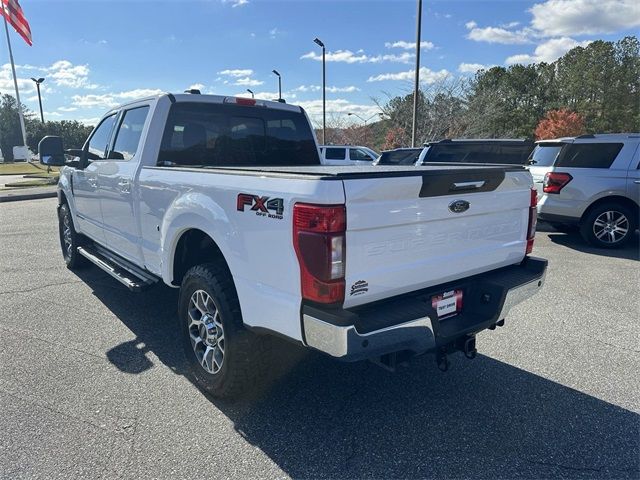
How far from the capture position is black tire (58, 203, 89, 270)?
19.5ft

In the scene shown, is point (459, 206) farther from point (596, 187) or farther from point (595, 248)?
point (595, 248)

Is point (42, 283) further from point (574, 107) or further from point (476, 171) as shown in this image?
point (574, 107)

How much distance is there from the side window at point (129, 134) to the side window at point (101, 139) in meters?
0.32

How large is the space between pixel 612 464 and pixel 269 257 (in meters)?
2.17

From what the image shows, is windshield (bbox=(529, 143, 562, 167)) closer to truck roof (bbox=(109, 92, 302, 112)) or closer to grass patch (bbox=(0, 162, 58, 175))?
truck roof (bbox=(109, 92, 302, 112))

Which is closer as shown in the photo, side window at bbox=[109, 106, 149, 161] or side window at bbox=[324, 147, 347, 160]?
side window at bbox=[109, 106, 149, 161]

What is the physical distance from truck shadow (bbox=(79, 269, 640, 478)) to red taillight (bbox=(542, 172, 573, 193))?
5258mm

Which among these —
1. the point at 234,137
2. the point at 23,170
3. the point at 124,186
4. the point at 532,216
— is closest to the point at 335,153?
the point at 234,137

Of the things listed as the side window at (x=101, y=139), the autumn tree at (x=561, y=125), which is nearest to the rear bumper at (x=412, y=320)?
the side window at (x=101, y=139)

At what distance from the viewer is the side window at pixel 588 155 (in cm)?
746

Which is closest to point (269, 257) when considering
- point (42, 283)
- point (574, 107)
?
point (42, 283)

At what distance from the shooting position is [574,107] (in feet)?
140

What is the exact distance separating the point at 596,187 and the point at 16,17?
28.8 metres

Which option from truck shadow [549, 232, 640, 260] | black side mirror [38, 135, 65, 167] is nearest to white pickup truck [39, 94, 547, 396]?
black side mirror [38, 135, 65, 167]
